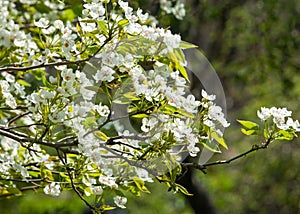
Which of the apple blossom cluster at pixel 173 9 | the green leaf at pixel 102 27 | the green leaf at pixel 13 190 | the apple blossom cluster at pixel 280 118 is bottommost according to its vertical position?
the green leaf at pixel 13 190

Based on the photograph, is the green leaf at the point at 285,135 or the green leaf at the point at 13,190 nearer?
the green leaf at the point at 285,135

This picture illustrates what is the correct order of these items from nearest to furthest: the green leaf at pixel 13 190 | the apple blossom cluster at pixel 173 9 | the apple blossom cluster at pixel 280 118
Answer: the apple blossom cluster at pixel 280 118
the green leaf at pixel 13 190
the apple blossom cluster at pixel 173 9

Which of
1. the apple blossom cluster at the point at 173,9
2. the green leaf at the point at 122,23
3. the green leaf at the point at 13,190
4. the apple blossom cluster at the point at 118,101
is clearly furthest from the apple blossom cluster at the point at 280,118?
the apple blossom cluster at the point at 173,9

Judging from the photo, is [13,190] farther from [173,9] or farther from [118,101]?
[173,9]

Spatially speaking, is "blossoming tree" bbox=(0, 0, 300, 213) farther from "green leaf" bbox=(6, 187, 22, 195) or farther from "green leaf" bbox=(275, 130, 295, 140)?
"green leaf" bbox=(6, 187, 22, 195)

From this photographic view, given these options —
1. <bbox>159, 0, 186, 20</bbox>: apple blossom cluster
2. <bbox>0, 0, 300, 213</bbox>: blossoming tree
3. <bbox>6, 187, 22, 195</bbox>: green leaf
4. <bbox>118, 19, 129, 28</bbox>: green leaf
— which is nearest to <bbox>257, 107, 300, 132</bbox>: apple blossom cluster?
<bbox>0, 0, 300, 213</bbox>: blossoming tree

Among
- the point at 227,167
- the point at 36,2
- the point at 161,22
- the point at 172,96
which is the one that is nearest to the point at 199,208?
the point at 161,22

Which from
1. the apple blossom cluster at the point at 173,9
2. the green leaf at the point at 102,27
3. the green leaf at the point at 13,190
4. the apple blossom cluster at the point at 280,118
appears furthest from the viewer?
the apple blossom cluster at the point at 173,9

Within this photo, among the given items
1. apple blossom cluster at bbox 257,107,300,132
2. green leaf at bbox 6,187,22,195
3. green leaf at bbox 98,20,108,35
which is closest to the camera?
green leaf at bbox 98,20,108,35

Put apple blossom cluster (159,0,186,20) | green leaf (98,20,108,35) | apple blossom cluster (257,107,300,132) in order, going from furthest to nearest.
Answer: apple blossom cluster (159,0,186,20), apple blossom cluster (257,107,300,132), green leaf (98,20,108,35)

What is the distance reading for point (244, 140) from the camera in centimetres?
588

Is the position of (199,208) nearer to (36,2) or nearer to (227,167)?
(36,2)

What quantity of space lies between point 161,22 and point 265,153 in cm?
291

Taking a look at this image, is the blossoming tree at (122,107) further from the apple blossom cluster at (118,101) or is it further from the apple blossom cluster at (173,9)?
the apple blossom cluster at (173,9)
